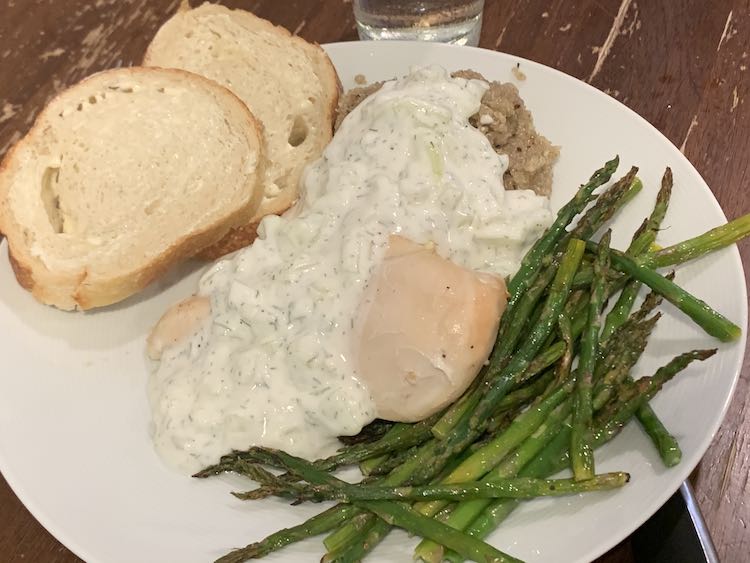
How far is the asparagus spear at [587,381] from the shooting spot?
2029 millimetres

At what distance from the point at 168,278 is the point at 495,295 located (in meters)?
1.37

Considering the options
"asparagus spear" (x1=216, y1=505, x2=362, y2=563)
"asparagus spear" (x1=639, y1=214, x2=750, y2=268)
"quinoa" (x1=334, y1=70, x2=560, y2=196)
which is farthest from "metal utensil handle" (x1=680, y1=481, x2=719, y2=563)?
"quinoa" (x1=334, y1=70, x2=560, y2=196)

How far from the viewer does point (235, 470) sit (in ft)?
7.55

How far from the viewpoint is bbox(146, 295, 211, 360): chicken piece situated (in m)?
2.52

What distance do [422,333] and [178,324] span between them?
2.93ft

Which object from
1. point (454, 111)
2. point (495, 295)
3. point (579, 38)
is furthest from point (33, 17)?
point (495, 295)

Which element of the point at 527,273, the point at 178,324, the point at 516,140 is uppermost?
the point at 516,140

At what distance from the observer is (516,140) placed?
2.78 metres

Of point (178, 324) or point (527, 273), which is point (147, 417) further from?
point (527, 273)

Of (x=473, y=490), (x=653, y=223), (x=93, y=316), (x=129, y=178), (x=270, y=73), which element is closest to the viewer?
(x=473, y=490)

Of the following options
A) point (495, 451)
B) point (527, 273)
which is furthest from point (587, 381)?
point (527, 273)

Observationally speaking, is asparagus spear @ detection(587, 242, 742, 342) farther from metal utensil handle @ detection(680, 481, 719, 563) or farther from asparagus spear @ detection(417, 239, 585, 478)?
metal utensil handle @ detection(680, 481, 719, 563)

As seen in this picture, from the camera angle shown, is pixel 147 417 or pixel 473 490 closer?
pixel 473 490

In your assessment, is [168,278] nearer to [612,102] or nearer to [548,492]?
[548,492]
